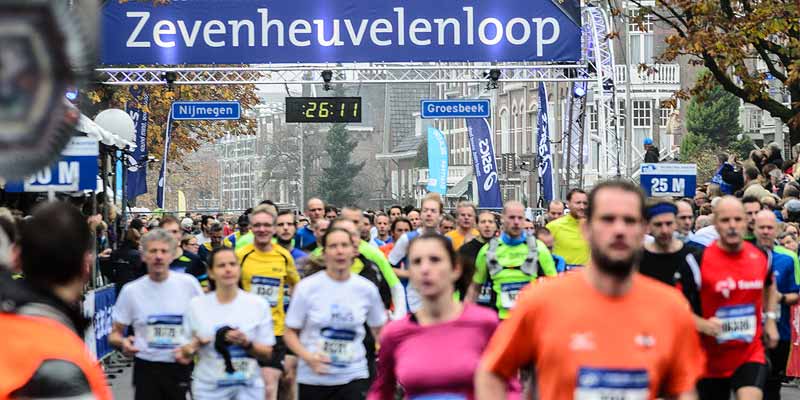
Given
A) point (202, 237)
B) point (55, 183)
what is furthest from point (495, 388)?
point (202, 237)

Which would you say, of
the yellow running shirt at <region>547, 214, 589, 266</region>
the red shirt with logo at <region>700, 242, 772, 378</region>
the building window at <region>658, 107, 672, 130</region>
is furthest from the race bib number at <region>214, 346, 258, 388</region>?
the building window at <region>658, 107, 672, 130</region>

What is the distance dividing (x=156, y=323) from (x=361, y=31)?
55.0 ft

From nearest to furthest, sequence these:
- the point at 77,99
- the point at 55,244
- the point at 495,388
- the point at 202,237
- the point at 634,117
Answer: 1. the point at 77,99
2. the point at 55,244
3. the point at 495,388
4. the point at 202,237
5. the point at 634,117

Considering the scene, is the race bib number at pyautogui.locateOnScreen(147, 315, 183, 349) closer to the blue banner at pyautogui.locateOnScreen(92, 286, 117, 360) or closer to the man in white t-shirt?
the man in white t-shirt

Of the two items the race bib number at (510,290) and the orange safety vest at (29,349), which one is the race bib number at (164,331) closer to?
the race bib number at (510,290)

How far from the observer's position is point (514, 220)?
13.0 metres

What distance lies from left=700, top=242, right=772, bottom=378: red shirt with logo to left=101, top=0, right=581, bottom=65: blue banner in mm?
17034

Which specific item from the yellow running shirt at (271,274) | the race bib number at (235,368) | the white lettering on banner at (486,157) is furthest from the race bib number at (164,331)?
the white lettering on banner at (486,157)

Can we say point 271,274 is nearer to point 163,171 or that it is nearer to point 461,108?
point 461,108

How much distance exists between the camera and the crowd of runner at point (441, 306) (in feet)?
14.9

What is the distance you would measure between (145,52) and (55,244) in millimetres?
23488

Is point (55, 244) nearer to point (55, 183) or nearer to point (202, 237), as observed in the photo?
point (55, 183)

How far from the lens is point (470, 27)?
26609 millimetres

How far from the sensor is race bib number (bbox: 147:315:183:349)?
10258 mm
